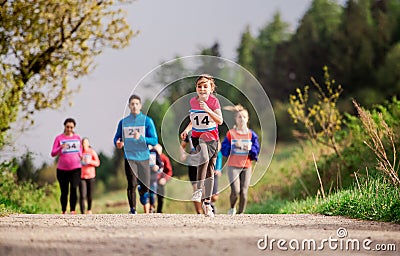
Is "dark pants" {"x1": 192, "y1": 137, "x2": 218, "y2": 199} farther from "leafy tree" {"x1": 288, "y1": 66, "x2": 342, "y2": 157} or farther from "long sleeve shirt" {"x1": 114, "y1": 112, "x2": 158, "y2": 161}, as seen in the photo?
"leafy tree" {"x1": 288, "y1": 66, "x2": 342, "y2": 157}

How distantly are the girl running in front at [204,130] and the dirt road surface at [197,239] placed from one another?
1.38 metres

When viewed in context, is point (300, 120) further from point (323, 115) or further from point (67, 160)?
point (67, 160)

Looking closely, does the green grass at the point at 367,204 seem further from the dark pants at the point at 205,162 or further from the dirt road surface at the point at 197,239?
the dark pants at the point at 205,162

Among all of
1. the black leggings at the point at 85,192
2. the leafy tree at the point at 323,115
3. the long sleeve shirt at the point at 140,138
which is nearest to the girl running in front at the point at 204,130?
the long sleeve shirt at the point at 140,138

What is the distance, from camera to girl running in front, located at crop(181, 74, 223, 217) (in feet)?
31.5

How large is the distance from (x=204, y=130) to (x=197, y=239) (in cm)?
307

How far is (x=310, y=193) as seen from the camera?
1608 cm

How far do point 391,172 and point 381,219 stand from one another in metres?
0.61

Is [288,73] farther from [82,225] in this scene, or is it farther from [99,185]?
[82,225]

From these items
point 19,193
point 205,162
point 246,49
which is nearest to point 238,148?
point 205,162

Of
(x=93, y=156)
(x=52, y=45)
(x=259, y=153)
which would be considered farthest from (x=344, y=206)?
(x=52, y=45)

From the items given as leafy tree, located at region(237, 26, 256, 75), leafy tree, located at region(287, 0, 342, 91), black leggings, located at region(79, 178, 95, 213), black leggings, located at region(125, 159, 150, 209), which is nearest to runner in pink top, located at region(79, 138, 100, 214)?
black leggings, located at region(79, 178, 95, 213)

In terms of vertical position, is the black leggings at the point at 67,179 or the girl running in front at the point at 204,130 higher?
the girl running in front at the point at 204,130

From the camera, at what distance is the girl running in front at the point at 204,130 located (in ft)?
31.5
